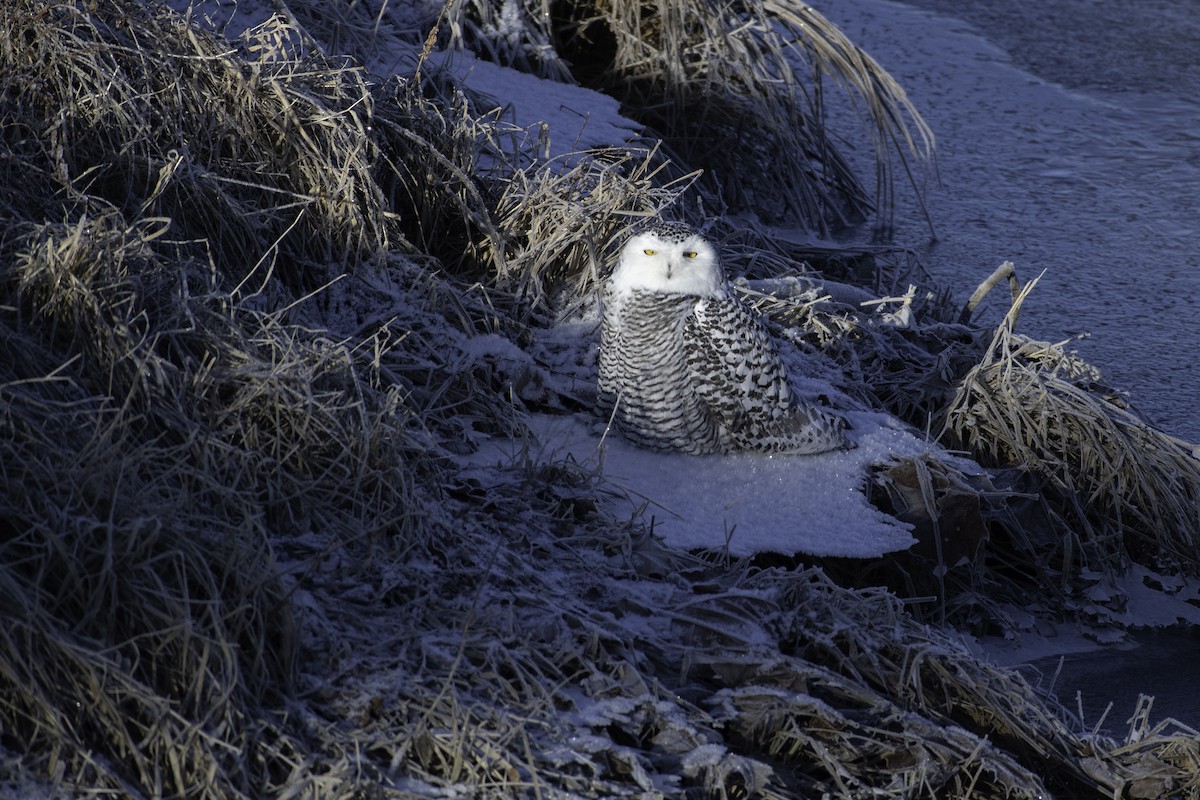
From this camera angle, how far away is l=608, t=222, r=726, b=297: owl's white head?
3.62 meters

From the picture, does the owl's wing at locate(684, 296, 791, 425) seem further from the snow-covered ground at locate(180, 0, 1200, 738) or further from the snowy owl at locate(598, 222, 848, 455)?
the snow-covered ground at locate(180, 0, 1200, 738)

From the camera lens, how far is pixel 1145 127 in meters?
6.57

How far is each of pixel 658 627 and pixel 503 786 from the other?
66 cm

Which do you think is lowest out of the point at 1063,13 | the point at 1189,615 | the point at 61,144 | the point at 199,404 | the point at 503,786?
the point at 1189,615

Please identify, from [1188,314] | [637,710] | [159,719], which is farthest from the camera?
[1188,314]

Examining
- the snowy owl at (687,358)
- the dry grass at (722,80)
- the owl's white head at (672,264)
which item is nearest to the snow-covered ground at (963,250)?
the snowy owl at (687,358)

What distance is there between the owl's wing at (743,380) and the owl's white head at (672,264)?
67 millimetres

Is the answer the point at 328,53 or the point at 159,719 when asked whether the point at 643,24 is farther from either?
the point at 159,719

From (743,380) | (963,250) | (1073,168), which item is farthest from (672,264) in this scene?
(1073,168)

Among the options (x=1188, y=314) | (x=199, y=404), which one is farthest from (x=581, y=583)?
(x=1188, y=314)

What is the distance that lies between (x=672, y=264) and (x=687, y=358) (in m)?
0.27

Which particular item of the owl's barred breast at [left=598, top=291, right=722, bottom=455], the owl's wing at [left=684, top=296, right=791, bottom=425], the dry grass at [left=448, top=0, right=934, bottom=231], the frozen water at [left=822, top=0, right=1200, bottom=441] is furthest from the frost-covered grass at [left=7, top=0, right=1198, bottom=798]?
the dry grass at [left=448, top=0, right=934, bottom=231]

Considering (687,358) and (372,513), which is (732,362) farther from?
(372,513)

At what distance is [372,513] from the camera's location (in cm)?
291
